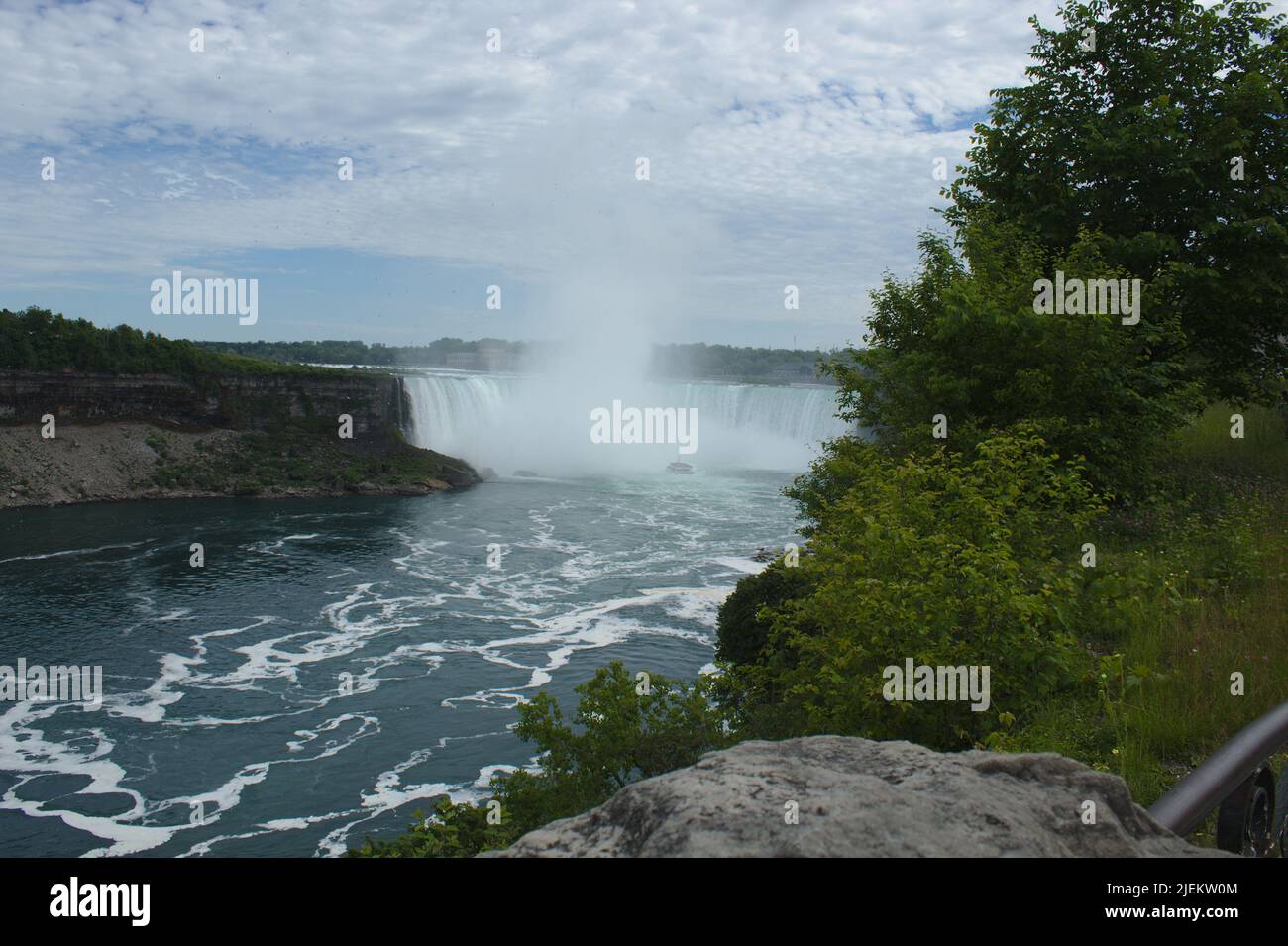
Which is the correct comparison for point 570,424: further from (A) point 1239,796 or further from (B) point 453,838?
(A) point 1239,796

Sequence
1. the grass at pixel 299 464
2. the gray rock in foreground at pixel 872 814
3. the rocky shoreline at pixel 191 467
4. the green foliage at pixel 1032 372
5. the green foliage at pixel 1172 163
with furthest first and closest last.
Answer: the grass at pixel 299 464, the rocky shoreline at pixel 191 467, the green foliage at pixel 1172 163, the green foliage at pixel 1032 372, the gray rock in foreground at pixel 872 814

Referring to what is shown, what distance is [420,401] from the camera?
75438mm

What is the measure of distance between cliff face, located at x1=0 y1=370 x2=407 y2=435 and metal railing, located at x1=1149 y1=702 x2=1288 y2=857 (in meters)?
71.4

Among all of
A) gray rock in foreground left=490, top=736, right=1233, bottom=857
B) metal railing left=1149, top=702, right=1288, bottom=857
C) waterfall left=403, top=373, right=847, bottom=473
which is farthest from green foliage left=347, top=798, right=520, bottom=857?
waterfall left=403, top=373, right=847, bottom=473

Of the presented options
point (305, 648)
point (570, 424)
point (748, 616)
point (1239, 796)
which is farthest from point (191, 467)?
point (1239, 796)

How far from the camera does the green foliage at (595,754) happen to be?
11.4m

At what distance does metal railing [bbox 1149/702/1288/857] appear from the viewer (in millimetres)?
2571

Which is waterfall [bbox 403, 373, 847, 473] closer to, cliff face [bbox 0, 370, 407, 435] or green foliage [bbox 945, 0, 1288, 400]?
cliff face [bbox 0, 370, 407, 435]

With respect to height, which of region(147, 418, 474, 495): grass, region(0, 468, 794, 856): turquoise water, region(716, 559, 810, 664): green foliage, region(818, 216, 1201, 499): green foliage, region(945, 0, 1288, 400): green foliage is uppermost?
region(945, 0, 1288, 400): green foliage

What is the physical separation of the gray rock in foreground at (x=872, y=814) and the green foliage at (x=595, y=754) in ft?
26.5

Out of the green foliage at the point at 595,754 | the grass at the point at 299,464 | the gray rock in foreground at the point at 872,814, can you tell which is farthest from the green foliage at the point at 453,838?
the grass at the point at 299,464

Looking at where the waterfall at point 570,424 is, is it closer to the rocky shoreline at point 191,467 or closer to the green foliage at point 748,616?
the rocky shoreline at point 191,467

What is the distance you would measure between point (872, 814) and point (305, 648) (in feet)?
91.0
